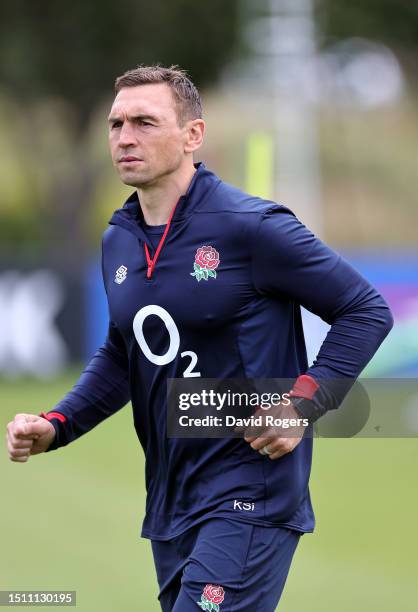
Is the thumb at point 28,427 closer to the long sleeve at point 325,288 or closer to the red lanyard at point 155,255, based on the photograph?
the red lanyard at point 155,255

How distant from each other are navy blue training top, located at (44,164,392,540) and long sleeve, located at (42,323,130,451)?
0.36m

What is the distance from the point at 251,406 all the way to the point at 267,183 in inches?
356

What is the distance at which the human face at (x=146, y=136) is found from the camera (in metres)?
4.85

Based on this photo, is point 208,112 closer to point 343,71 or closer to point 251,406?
point 343,71

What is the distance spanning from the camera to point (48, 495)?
34.8ft

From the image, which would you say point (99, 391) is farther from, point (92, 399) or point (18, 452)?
point (18, 452)

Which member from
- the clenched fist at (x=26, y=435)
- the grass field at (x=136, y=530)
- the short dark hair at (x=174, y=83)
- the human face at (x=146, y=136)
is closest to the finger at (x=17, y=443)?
the clenched fist at (x=26, y=435)

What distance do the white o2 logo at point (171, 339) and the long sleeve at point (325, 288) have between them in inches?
13.9

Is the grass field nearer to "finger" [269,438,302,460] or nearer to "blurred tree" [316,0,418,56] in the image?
"finger" [269,438,302,460]

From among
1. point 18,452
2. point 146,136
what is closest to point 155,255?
point 146,136

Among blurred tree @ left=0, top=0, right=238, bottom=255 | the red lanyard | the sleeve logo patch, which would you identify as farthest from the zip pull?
blurred tree @ left=0, top=0, right=238, bottom=255

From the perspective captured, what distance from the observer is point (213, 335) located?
468cm

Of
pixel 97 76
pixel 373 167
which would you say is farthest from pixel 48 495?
pixel 373 167

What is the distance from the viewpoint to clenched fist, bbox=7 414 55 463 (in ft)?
16.0
